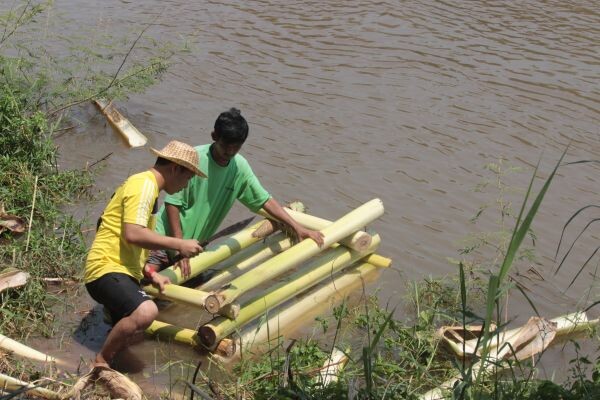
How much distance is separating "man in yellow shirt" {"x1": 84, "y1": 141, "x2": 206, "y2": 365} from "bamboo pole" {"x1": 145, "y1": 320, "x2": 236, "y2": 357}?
394 millimetres

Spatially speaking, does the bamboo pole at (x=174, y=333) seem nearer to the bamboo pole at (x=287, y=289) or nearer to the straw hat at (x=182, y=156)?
the bamboo pole at (x=287, y=289)

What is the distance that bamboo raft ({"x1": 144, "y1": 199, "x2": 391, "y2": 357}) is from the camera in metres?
5.05

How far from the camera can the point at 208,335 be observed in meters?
5.00

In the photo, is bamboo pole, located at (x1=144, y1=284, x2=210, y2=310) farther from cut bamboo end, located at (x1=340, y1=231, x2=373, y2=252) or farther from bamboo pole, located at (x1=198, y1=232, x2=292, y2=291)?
cut bamboo end, located at (x1=340, y1=231, x2=373, y2=252)

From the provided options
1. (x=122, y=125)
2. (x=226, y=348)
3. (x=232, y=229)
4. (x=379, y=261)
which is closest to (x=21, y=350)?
(x=226, y=348)

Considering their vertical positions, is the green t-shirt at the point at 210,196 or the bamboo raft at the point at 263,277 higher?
the green t-shirt at the point at 210,196

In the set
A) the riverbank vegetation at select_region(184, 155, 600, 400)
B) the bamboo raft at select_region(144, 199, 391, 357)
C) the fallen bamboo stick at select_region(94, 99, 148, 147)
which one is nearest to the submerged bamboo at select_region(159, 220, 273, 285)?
the bamboo raft at select_region(144, 199, 391, 357)

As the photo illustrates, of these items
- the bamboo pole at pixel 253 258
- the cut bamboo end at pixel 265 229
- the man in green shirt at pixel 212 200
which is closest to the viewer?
the man in green shirt at pixel 212 200

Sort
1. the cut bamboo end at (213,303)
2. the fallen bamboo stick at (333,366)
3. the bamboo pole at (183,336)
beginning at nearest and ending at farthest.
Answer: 1. the fallen bamboo stick at (333,366)
2. the cut bamboo end at (213,303)
3. the bamboo pole at (183,336)

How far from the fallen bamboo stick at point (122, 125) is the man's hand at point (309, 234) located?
3085 millimetres

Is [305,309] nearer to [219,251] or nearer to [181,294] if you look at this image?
[219,251]

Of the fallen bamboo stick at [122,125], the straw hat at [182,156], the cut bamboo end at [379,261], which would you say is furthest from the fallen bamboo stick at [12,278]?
the fallen bamboo stick at [122,125]

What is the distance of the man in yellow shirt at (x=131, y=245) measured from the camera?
181 inches

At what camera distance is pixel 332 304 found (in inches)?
233
